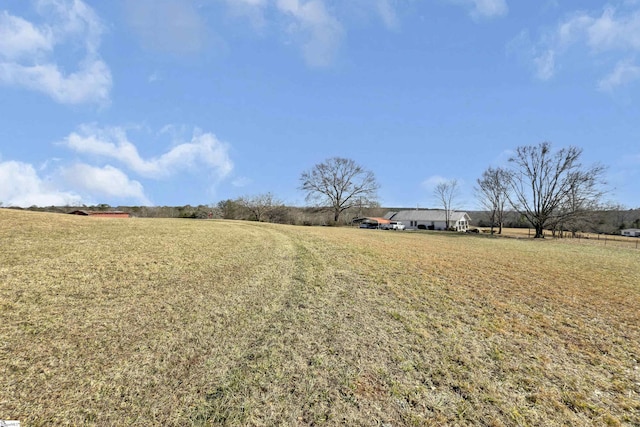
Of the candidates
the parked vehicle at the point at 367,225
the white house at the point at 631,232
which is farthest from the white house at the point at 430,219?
the white house at the point at 631,232

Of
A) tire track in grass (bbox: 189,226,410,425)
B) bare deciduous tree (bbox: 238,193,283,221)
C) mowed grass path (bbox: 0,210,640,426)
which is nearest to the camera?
tire track in grass (bbox: 189,226,410,425)

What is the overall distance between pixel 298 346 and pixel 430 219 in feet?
238

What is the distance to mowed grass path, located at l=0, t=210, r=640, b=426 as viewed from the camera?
343 cm

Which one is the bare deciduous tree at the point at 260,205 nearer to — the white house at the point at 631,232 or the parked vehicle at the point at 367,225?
the parked vehicle at the point at 367,225

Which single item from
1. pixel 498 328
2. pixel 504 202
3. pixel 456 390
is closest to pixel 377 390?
pixel 456 390

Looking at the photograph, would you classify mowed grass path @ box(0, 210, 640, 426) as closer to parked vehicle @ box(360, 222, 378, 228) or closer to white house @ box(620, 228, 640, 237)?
parked vehicle @ box(360, 222, 378, 228)

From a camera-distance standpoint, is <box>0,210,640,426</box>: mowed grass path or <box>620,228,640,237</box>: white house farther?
<box>620,228,640,237</box>: white house

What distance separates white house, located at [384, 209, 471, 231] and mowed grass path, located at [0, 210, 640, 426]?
206 feet

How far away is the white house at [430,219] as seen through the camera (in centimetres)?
6888

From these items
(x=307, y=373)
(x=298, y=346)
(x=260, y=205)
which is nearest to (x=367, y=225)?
(x=260, y=205)

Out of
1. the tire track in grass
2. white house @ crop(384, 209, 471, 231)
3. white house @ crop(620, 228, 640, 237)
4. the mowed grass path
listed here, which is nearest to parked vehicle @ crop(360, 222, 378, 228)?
white house @ crop(384, 209, 471, 231)

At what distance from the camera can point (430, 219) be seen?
7144cm

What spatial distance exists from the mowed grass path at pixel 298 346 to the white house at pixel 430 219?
62.8m

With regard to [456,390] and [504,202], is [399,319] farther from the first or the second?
[504,202]
